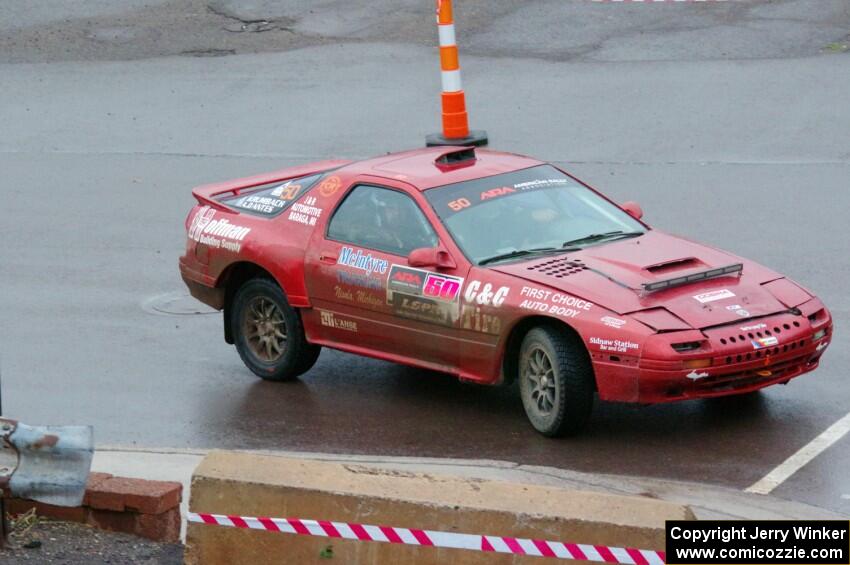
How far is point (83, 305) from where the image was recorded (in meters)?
12.5

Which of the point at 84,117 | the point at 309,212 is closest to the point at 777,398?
the point at 309,212

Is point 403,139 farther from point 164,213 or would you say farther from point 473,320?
point 473,320

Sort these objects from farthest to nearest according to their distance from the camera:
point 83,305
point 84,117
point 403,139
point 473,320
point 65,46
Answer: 1. point 65,46
2. point 84,117
3. point 403,139
4. point 83,305
5. point 473,320

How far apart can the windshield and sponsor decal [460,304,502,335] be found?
342mm

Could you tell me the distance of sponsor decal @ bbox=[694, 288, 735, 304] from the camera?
9031mm

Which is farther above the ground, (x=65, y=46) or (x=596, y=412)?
(x=65, y=46)

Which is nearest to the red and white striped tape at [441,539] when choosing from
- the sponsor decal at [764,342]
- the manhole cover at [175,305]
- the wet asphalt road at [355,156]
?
the wet asphalt road at [355,156]

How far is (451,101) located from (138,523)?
9331 millimetres

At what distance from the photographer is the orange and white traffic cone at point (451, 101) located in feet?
52.0

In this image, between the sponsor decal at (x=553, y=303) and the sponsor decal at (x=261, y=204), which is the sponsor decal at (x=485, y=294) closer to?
the sponsor decal at (x=553, y=303)

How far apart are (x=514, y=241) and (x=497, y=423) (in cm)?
114

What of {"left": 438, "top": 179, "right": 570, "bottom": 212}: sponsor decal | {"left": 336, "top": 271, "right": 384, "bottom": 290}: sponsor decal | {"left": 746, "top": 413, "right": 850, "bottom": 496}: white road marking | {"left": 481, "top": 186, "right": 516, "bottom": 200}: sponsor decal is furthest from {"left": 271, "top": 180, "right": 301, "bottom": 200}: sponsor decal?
{"left": 746, "top": 413, "right": 850, "bottom": 496}: white road marking

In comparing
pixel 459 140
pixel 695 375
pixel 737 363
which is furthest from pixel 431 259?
pixel 459 140

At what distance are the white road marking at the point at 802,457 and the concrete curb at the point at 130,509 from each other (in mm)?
3033
